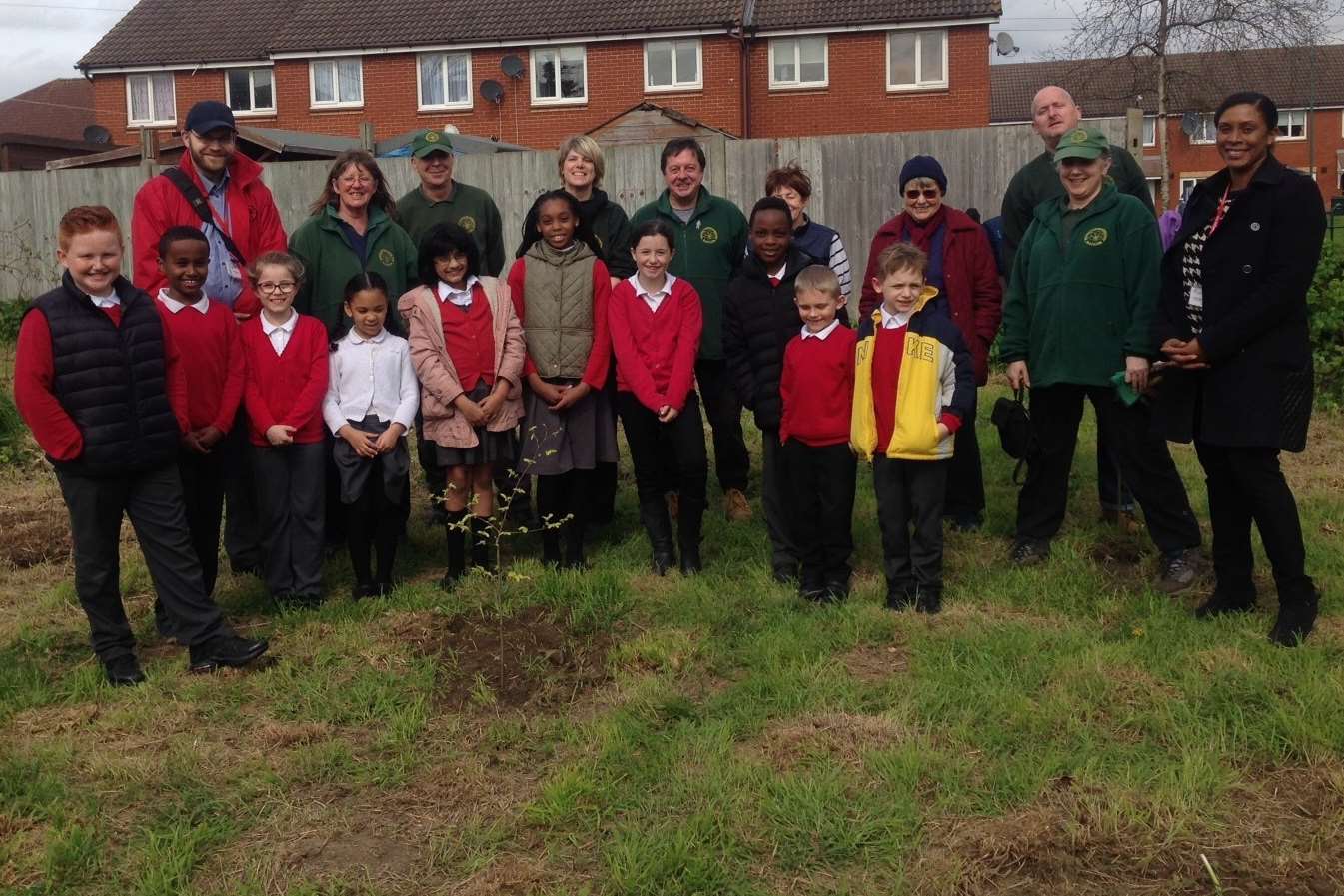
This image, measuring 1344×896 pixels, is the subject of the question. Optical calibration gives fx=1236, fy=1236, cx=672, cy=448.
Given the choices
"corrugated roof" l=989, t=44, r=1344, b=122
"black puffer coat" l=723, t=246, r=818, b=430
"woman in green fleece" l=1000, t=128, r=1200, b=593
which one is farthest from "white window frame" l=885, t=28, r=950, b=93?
"black puffer coat" l=723, t=246, r=818, b=430

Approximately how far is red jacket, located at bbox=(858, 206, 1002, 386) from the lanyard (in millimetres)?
1374

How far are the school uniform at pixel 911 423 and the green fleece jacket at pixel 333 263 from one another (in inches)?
87.7

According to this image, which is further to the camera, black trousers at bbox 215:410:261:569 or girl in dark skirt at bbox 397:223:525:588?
black trousers at bbox 215:410:261:569

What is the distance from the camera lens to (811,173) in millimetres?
14094

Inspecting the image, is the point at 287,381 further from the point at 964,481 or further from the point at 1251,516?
the point at 1251,516

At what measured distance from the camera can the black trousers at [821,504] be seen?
5.38m

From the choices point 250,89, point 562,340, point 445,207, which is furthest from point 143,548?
point 250,89

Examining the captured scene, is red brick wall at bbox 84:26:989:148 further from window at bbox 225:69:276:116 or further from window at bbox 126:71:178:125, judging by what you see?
window at bbox 126:71:178:125

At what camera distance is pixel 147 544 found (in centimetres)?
480

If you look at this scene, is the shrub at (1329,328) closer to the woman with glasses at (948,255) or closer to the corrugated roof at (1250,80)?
the woman with glasses at (948,255)

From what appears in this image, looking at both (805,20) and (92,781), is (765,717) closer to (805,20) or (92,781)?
(92,781)

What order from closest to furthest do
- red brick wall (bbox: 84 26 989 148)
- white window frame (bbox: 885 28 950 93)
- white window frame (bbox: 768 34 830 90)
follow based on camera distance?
white window frame (bbox: 885 28 950 93) → red brick wall (bbox: 84 26 989 148) → white window frame (bbox: 768 34 830 90)

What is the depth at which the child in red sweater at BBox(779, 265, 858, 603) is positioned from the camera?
5.32 metres

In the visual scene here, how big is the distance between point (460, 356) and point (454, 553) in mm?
919
